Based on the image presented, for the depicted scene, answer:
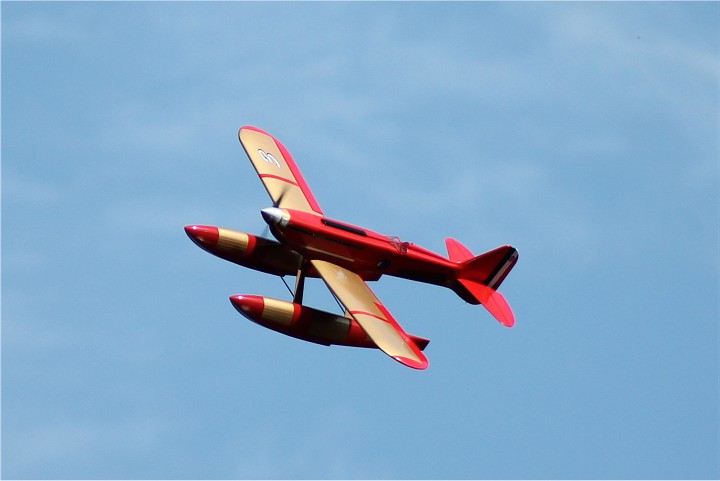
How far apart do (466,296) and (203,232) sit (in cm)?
957

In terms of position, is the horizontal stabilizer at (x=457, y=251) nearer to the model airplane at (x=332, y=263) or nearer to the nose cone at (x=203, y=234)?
the model airplane at (x=332, y=263)

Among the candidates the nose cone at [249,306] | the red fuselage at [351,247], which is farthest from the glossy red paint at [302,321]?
the red fuselage at [351,247]

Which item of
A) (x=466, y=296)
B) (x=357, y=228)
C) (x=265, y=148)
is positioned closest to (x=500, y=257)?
(x=466, y=296)

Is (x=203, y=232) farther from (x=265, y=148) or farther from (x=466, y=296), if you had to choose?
(x=466, y=296)

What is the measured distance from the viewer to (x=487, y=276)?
59.9 metres

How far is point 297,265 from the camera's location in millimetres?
58719

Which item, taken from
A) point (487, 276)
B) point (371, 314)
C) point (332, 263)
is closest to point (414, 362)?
point (371, 314)

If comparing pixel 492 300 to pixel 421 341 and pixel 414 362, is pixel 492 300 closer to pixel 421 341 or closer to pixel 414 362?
pixel 421 341

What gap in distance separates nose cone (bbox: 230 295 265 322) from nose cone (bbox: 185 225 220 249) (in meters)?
3.11

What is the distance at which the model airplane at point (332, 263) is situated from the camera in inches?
2176

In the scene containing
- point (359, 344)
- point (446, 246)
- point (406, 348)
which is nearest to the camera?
point (406, 348)

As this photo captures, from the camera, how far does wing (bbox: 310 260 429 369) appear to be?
5250 centimetres

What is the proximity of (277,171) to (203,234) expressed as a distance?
438 centimetres

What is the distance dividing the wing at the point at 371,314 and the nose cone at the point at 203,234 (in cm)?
352
